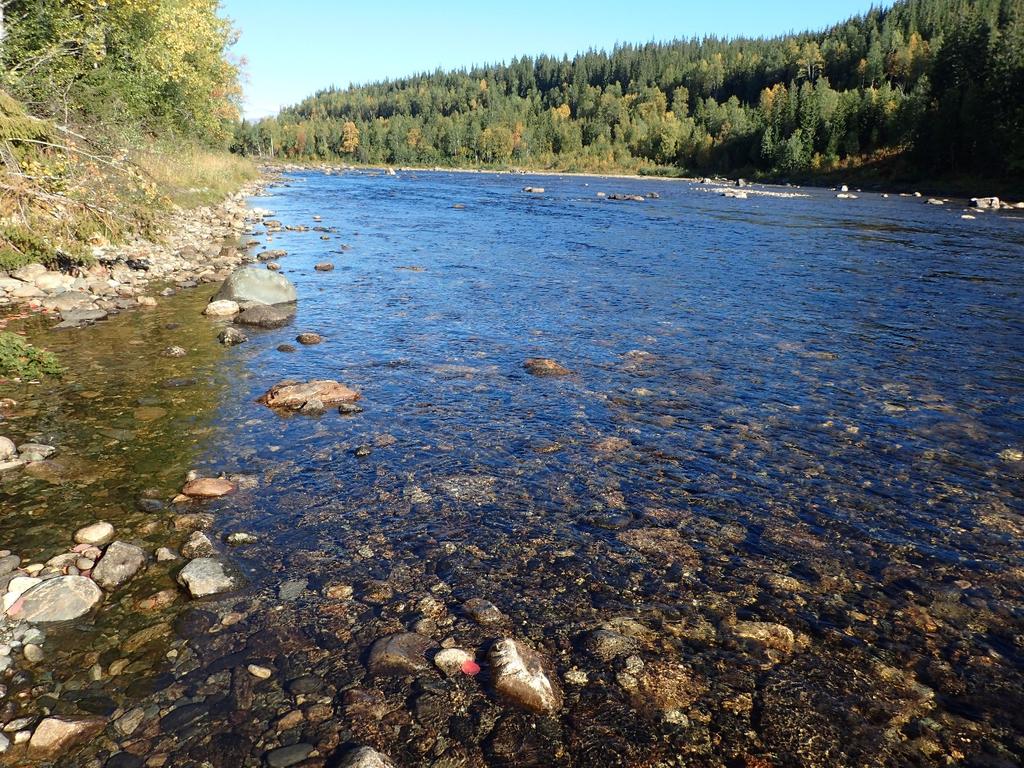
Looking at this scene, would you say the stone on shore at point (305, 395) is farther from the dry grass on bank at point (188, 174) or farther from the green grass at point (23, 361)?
the dry grass on bank at point (188, 174)

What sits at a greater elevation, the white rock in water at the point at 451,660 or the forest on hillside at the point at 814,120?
the forest on hillside at the point at 814,120

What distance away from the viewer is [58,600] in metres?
5.29

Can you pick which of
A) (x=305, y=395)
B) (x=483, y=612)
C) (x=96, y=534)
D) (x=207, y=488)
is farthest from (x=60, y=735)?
(x=305, y=395)

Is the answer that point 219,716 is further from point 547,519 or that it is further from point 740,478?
point 740,478

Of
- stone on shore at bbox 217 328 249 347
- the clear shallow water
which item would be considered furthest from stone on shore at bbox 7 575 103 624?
stone on shore at bbox 217 328 249 347

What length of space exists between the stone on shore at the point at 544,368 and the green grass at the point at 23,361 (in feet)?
26.3

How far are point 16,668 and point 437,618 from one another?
3106mm

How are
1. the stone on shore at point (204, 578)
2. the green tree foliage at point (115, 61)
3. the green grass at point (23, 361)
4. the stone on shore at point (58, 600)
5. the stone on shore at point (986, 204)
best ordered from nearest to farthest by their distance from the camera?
the stone on shore at point (58, 600) < the stone on shore at point (204, 578) < the green grass at point (23, 361) < the green tree foliage at point (115, 61) < the stone on shore at point (986, 204)

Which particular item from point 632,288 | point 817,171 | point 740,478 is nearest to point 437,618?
point 740,478

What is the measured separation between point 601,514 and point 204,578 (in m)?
4.10

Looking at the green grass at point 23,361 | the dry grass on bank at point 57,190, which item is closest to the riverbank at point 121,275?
the dry grass on bank at point 57,190

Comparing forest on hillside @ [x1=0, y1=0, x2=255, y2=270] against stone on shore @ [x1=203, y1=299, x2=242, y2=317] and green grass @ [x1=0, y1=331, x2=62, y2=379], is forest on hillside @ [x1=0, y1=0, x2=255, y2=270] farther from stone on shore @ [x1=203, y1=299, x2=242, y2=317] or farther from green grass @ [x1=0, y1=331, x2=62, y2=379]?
green grass @ [x1=0, y1=331, x2=62, y2=379]

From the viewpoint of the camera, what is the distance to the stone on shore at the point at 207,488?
7.30 meters

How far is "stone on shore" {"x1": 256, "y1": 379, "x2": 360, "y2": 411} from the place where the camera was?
1005 cm
